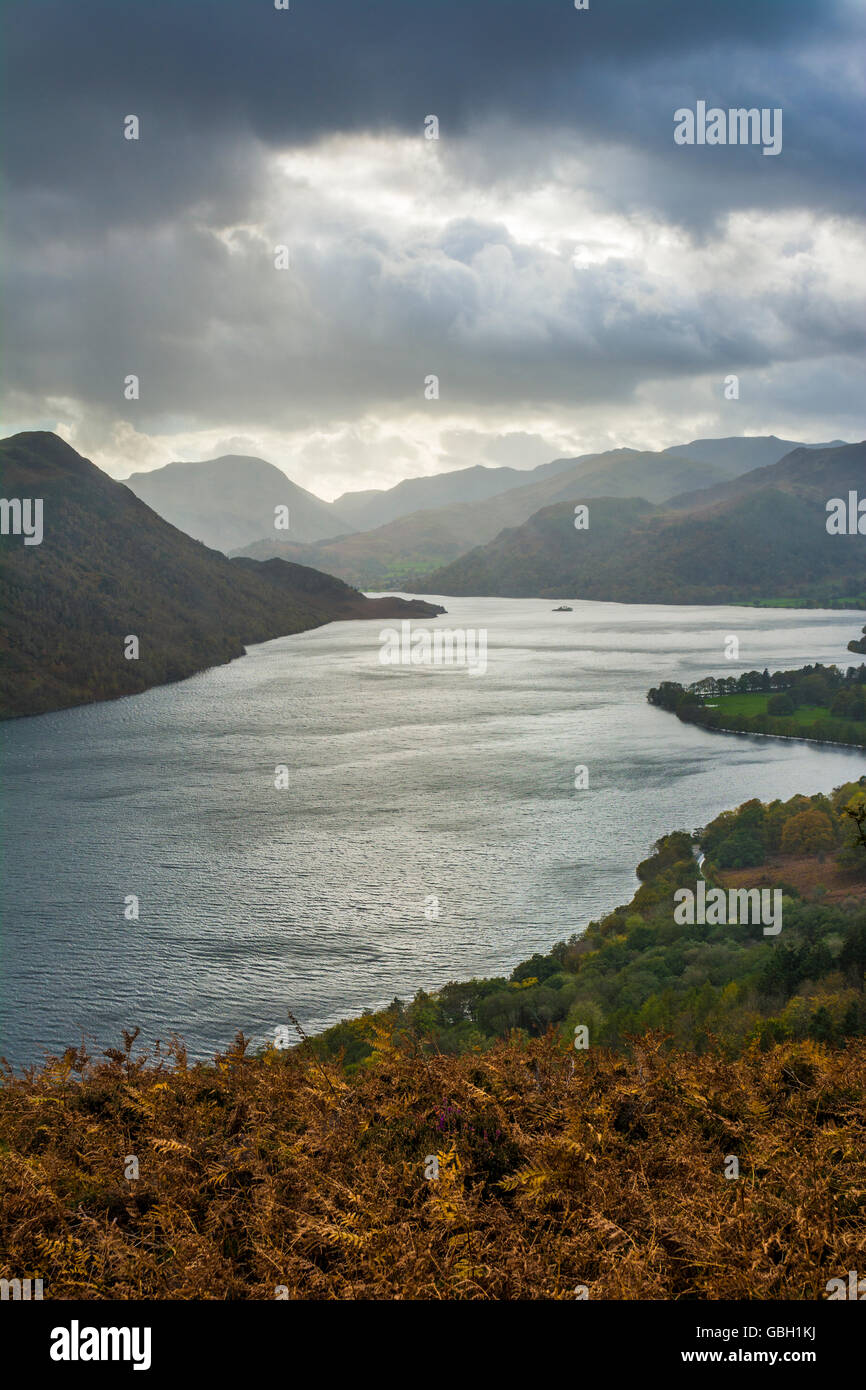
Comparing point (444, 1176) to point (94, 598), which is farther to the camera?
point (94, 598)

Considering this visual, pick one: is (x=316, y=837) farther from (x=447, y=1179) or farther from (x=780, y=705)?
(x=780, y=705)

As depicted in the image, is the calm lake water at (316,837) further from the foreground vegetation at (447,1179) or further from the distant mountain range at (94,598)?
the foreground vegetation at (447,1179)

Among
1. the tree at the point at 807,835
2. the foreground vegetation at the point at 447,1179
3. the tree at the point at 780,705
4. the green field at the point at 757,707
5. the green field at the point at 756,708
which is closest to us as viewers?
the foreground vegetation at the point at 447,1179

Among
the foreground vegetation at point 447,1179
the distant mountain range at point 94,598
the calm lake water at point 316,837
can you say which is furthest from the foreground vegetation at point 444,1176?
the distant mountain range at point 94,598

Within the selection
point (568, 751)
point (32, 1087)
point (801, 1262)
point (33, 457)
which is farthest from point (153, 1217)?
point (33, 457)

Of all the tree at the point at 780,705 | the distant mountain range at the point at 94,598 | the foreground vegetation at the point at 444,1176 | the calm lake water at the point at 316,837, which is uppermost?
the distant mountain range at the point at 94,598

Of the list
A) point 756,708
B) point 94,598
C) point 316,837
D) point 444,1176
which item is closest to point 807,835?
point 316,837
